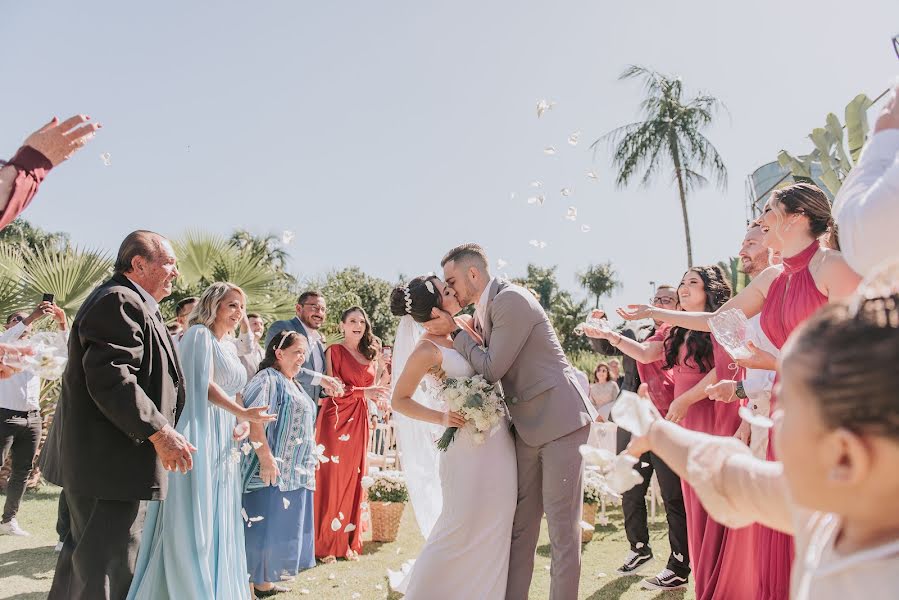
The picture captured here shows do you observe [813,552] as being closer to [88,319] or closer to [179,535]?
→ [88,319]

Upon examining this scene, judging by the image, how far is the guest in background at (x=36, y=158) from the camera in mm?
2566

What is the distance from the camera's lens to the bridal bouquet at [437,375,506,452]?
Result: 13.9 ft

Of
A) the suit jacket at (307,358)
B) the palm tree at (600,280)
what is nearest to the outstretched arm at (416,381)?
the suit jacket at (307,358)

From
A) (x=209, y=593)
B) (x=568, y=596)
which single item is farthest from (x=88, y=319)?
(x=568, y=596)

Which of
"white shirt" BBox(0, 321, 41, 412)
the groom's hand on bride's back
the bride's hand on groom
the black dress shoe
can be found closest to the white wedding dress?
the bride's hand on groom

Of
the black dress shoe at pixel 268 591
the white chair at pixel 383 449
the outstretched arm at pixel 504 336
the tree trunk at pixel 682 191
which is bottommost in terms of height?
the black dress shoe at pixel 268 591

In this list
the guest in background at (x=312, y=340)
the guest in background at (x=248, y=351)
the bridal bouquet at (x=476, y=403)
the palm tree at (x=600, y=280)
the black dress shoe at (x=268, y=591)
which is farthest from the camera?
the palm tree at (x=600, y=280)

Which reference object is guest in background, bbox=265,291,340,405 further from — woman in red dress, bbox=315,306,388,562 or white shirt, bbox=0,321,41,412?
white shirt, bbox=0,321,41,412

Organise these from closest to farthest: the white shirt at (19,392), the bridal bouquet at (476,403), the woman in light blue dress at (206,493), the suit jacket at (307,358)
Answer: the bridal bouquet at (476,403) → the woman in light blue dress at (206,493) → the suit jacket at (307,358) → the white shirt at (19,392)

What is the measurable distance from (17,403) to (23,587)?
3056mm

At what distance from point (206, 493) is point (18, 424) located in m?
4.97

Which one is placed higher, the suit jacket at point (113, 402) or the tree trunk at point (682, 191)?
the tree trunk at point (682, 191)

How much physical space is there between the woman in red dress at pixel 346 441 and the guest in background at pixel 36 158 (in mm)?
4842

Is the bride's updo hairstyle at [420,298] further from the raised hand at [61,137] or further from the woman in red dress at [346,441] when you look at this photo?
the woman in red dress at [346,441]
